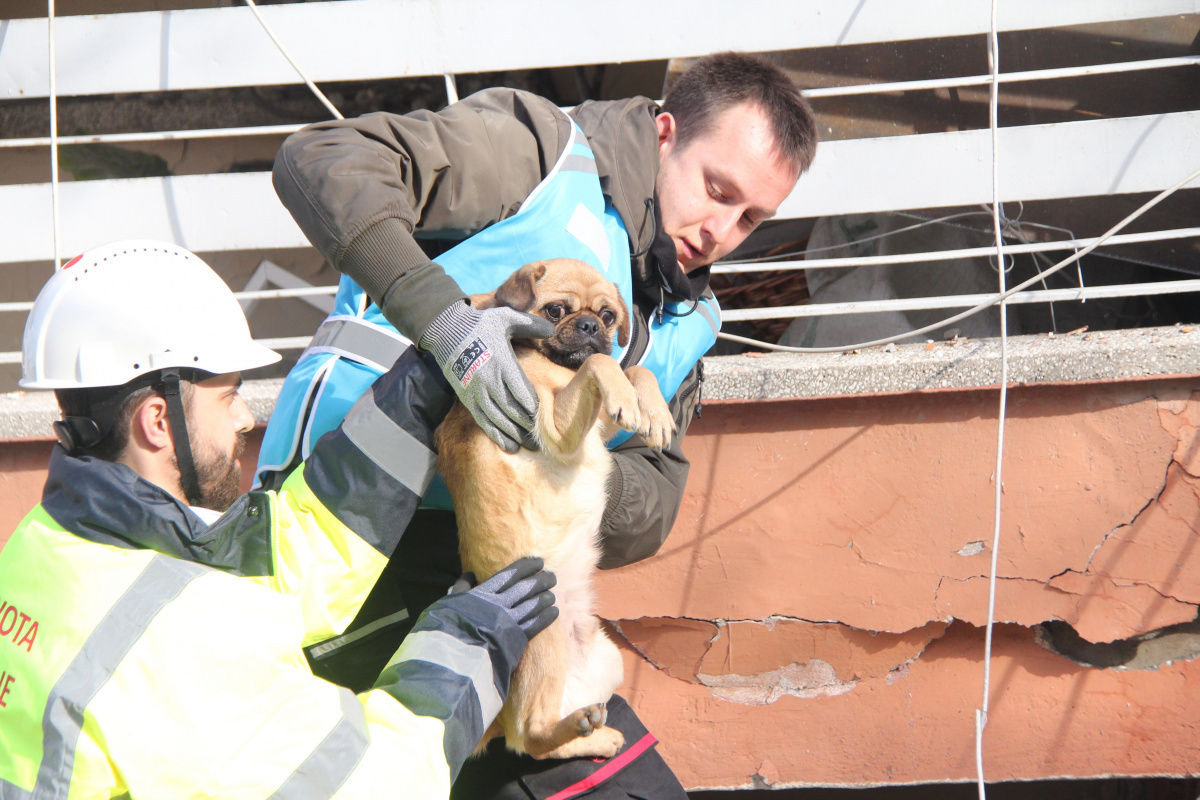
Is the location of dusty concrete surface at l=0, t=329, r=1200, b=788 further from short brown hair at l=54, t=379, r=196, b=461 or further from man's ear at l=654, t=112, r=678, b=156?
short brown hair at l=54, t=379, r=196, b=461

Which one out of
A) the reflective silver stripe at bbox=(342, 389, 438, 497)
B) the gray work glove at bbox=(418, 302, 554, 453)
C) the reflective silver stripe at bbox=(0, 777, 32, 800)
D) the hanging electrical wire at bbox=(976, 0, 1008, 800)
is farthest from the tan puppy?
the hanging electrical wire at bbox=(976, 0, 1008, 800)

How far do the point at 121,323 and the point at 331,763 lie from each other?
41.6 inches

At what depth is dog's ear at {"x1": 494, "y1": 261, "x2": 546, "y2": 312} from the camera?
211 cm

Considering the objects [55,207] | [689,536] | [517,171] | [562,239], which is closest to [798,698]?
[689,536]

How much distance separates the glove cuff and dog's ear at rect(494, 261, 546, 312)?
1.13 ft

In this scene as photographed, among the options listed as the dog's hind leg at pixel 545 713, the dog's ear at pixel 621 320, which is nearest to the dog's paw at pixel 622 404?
the dog's ear at pixel 621 320

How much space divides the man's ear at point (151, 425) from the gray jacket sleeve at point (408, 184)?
1.69 feet

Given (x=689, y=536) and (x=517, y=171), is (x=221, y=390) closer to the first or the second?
(x=517, y=171)

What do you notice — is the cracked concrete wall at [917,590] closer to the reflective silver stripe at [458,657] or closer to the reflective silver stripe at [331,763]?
the reflective silver stripe at [458,657]

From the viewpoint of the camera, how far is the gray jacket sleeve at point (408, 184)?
1723 mm

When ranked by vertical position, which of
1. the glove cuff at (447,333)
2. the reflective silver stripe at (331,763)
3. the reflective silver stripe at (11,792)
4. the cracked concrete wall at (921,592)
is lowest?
the cracked concrete wall at (921,592)

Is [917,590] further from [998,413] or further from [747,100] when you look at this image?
[747,100]

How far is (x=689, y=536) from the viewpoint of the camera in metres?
3.29

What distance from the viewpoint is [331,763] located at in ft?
4.46
